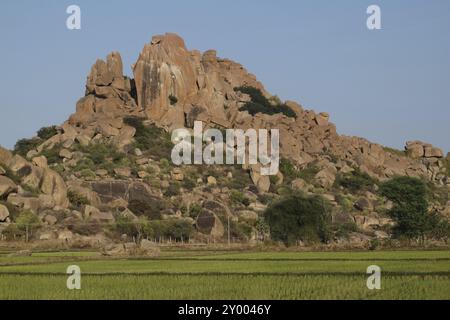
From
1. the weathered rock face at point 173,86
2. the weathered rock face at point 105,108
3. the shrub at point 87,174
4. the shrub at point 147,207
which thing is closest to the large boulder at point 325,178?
the weathered rock face at point 173,86

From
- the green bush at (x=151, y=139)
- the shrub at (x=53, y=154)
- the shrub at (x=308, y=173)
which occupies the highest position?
the green bush at (x=151, y=139)

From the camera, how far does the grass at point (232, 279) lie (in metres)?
22.4

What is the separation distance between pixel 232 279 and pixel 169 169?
69.5m

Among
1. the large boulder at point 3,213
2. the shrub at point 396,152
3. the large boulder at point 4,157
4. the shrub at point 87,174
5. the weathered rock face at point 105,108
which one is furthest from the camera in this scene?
the shrub at point 396,152

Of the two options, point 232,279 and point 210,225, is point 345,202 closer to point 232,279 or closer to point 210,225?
point 210,225

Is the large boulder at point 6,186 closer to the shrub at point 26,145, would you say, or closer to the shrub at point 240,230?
the shrub at point 240,230

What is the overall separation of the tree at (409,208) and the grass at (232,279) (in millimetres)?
28541

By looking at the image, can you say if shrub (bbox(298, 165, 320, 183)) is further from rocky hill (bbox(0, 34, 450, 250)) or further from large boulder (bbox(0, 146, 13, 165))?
large boulder (bbox(0, 146, 13, 165))

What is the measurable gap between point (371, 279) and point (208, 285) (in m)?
5.26

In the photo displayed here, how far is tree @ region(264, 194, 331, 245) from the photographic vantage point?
209 feet

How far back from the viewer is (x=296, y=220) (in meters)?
63.9

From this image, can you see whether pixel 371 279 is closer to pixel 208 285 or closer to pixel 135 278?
A: pixel 208 285

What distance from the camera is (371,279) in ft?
82.2
